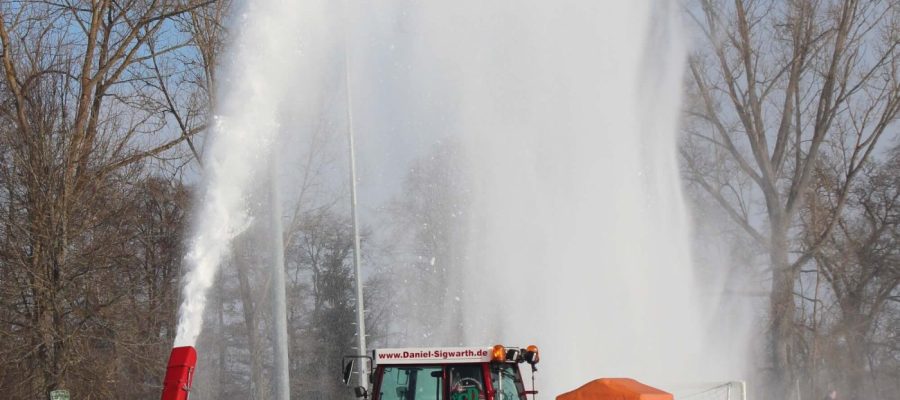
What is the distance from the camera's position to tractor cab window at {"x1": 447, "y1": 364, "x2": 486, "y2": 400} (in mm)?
8312

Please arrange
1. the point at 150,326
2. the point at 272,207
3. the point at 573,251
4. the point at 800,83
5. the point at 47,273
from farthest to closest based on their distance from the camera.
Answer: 1. the point at 800,83
2. the point at 150,326
3. the point at 47,273
4. the point at 573,251
5. the point at 272,207

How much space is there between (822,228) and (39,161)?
21.0 m

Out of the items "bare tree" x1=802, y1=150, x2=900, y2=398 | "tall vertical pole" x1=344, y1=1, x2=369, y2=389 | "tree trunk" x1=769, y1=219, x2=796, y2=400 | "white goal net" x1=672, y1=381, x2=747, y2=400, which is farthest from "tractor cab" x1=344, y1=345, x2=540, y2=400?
"bare tree" x1=802, y1=150, x2=900, y2=398

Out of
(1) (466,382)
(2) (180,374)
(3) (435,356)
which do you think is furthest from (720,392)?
(2) (180,374)

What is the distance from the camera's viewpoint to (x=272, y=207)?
1330 centimetres

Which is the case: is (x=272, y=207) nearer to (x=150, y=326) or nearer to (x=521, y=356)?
(x=521, y=356)

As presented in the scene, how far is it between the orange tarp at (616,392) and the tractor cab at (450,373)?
1114mm

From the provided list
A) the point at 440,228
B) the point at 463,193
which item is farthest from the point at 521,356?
the point at 440,228

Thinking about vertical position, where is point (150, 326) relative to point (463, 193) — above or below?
below

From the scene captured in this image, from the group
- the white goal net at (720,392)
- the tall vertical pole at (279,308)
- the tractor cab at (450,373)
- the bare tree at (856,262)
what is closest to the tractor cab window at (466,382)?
the tractor cab at (450,373)

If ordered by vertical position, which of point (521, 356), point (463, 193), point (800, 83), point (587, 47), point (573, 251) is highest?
point (800, 83)

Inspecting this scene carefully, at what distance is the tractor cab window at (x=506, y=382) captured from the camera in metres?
8.43

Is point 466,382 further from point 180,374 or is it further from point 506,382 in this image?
point 180,374

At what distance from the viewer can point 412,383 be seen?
28.1 ft
